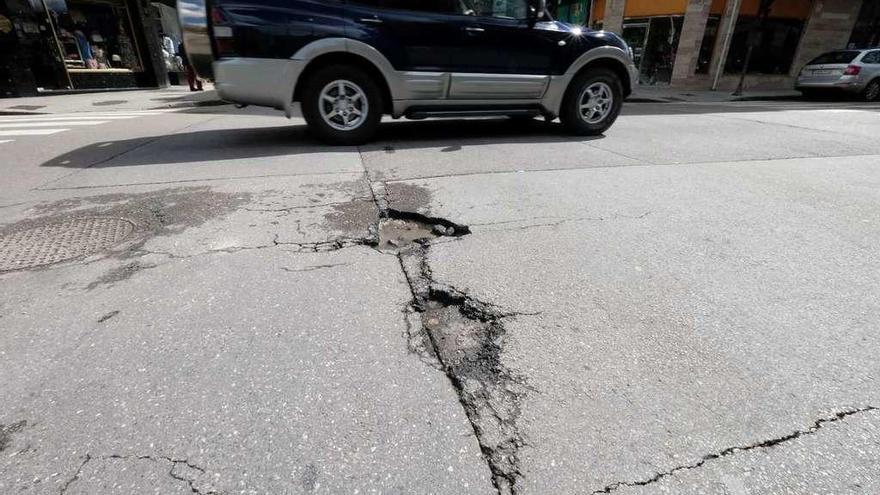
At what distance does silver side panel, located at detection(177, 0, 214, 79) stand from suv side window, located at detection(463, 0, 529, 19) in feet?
10.7

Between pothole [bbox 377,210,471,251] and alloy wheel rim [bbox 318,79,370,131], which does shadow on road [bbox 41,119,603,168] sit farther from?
pothole [bbox 377,210,471,251]

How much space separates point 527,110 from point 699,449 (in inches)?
231

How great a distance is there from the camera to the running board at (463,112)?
20.1 feet

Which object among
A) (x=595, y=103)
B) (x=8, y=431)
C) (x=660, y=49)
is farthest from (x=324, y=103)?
(x=660, y=49)

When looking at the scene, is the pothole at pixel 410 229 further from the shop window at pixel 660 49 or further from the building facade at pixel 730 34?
the shop window at pixel 660 49

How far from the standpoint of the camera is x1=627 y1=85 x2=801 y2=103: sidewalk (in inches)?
594

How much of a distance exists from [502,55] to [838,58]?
16.0 meters

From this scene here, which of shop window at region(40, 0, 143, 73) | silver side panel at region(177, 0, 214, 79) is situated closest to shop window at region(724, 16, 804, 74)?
silver side panel at region(177, 0, 214, 79)

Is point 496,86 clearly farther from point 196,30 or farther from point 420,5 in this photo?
point 196,30

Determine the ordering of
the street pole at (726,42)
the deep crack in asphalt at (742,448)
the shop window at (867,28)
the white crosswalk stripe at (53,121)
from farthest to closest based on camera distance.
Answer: the shop window at (867,28) → the street pole at (726,42) → the white crosswalk stripe at (53,121) → the deep crack in asphalt at (742,448)

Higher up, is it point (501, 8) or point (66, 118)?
point (501, 8)

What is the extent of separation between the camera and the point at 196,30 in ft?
17.5

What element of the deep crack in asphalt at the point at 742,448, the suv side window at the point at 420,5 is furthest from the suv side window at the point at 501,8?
the deep crack in asphalt at the point at 742,448

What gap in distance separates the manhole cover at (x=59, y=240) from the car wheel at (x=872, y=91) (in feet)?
68.0
